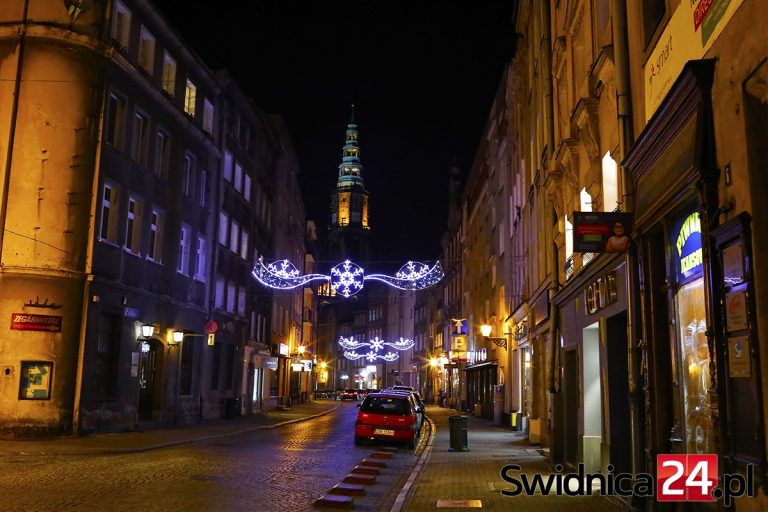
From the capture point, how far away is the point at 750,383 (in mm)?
6641

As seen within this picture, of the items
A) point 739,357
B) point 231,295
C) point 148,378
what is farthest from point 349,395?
point 739,357

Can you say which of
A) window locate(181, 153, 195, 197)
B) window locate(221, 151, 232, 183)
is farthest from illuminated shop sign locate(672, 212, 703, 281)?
window locate(221, 151, 232, 183)

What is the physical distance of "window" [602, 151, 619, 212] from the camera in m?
13.0

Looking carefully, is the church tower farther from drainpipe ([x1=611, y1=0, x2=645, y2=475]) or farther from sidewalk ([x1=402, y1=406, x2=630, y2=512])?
drainpipe ([x1=611, y1=0, x2=645, y2=475])

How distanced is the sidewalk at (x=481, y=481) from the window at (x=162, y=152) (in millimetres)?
14106

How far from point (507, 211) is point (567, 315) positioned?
16897 millimetres

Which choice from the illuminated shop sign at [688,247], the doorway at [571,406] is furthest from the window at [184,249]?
the illuminated shop sign at [688,247]

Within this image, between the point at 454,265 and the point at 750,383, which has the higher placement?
the point at 454,265

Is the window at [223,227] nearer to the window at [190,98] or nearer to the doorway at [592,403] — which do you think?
the window at [190,98]

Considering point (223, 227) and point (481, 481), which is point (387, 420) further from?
point (223, 227)

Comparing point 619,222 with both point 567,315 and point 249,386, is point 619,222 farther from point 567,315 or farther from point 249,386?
point 249,386

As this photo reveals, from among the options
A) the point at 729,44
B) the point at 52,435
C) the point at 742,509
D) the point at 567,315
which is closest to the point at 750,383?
the point at 742,509

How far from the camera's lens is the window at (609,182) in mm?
13007

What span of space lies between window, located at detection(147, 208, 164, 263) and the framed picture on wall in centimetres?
662
